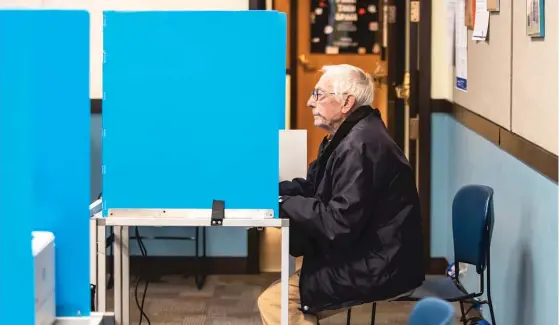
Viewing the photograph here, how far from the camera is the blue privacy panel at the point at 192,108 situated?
9.09ft

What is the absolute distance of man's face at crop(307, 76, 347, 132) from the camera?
345 cm

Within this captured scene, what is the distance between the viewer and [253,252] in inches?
223

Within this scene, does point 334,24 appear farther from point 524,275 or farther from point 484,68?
point 524,275

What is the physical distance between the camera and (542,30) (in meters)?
3.43

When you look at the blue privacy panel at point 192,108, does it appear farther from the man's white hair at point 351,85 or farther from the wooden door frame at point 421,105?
the wooden door frame at point 421,105

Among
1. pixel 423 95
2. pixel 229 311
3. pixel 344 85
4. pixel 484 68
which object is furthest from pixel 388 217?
pixel 423 95

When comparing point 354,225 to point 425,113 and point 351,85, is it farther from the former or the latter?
point 425,113

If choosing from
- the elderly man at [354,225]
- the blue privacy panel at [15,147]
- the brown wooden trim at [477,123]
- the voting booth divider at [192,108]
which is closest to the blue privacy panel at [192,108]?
the voting booth divider at [192,108]

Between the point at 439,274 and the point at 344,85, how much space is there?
2458 millimetres

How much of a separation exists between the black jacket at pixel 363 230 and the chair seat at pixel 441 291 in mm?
346

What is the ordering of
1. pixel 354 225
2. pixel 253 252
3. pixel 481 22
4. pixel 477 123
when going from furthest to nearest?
pixel 253 252, pixel 477 123, pixel 481 22, pixel 354 225

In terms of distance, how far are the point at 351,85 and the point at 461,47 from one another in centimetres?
187

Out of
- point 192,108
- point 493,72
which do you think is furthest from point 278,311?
point 493,72

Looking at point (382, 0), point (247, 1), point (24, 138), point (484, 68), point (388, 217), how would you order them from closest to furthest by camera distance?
point (24, 138) → point (388, 217) → point (484, 68) → point (247, 1) → point (382, 0)
